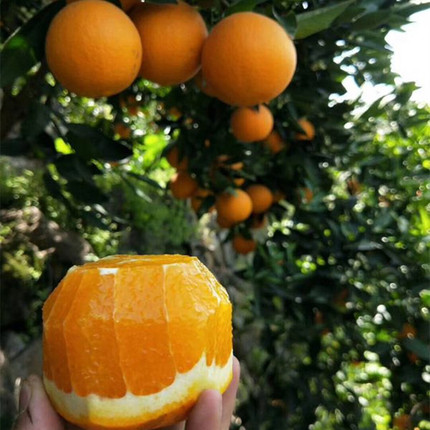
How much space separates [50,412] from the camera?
0.74 metres

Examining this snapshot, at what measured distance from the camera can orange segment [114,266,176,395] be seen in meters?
0.69

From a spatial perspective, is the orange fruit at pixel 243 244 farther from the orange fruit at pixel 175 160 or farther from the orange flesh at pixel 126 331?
the orange flesh at pixel 126 331

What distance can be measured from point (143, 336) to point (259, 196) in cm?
134

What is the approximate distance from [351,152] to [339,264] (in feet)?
1.50

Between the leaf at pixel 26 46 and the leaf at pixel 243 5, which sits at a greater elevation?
the leaf at pixel 26 46

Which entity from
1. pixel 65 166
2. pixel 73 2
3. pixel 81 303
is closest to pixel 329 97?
pixel 65 166

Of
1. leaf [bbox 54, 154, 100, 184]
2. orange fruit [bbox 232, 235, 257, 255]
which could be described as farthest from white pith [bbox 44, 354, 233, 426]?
orange fruit [bbox 232, 235, 257, 255]

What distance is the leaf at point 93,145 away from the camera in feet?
3.67

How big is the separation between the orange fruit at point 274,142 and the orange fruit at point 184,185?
31cm

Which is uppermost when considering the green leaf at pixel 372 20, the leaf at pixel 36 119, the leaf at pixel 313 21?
the leaf at pixel 313 21

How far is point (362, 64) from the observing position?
5.50 ft

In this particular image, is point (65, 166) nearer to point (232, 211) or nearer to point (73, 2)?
point (73, 2)

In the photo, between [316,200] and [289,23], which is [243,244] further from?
[289,23]

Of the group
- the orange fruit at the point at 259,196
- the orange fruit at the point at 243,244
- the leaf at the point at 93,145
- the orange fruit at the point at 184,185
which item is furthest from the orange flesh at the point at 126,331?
the orange fruit at the point at 243,244
